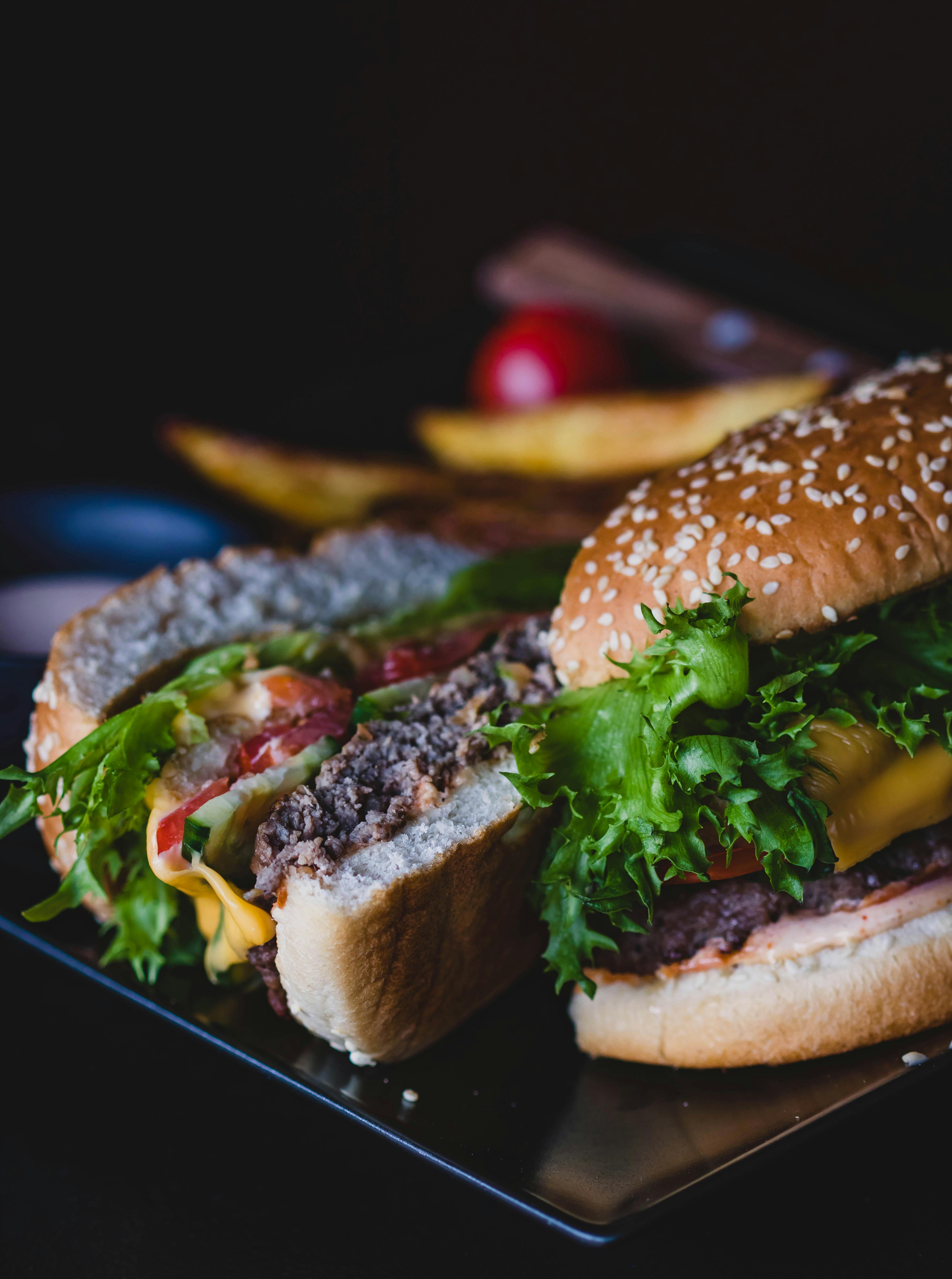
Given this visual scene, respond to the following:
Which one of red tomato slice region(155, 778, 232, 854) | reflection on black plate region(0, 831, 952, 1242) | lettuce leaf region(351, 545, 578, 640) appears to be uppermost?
lettuce leaf region(351, 545, 578, 640)

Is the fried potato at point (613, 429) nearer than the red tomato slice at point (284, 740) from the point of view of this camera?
No

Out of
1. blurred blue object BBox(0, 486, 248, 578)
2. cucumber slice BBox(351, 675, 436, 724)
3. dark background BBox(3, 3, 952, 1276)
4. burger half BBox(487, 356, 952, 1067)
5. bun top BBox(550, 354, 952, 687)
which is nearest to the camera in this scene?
burger half BBox(487, 356, 952, 1067)

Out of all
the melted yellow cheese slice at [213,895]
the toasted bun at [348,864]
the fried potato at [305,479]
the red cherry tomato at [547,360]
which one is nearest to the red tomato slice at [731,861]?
the toasted bun at [348,864]

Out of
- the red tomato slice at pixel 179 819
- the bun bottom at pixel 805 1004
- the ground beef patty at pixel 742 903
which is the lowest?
the bun bottom at pixel 805 1004

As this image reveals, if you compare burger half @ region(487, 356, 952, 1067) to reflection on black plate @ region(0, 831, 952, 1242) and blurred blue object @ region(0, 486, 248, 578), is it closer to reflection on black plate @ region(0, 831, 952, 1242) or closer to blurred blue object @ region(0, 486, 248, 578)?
reflection on black plate @ region(0, 831, 952, 1242)

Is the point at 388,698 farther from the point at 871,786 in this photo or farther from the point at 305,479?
the point at 305,479

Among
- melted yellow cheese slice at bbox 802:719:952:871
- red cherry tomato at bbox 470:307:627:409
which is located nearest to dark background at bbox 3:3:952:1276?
red cherry tomato at bbox 470:307:627:409

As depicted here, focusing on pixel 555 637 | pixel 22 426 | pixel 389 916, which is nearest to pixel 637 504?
pixel 555 637

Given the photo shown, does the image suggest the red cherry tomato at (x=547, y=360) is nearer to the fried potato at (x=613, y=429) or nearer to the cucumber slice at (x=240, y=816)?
the fried potato at (x=613, y=429)
